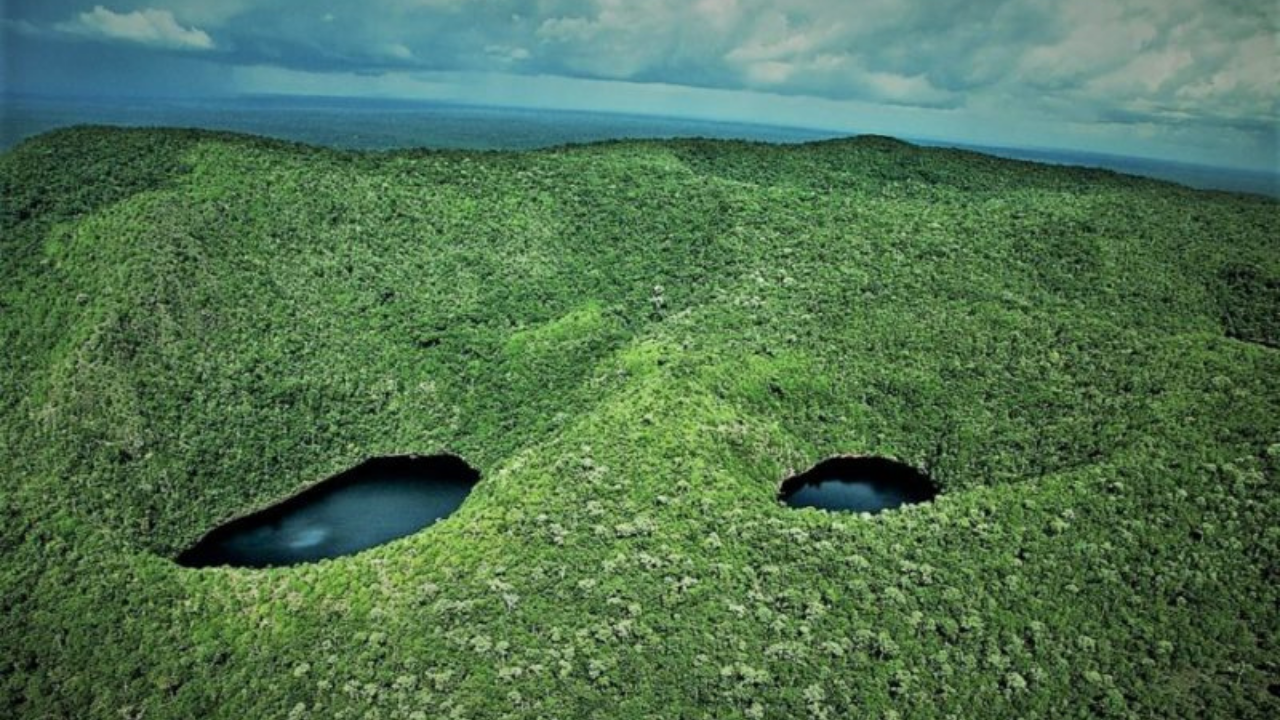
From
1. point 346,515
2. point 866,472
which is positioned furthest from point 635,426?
point 346,515

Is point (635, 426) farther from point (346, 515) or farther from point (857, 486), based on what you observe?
point (346, 515)

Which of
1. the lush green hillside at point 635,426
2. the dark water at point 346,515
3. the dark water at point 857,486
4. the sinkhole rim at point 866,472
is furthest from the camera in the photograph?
the sinkhole rim at point 866,472

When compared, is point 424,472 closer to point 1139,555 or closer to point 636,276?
point 636,276

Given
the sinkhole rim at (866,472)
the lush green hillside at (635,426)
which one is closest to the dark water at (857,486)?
the sinkhole rim at (866,472)

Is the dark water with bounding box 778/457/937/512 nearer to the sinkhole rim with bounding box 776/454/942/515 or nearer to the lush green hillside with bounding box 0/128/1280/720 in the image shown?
the sinkhole rim with bounding box 776/454/942/515

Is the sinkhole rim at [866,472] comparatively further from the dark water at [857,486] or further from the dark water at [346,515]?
the dark water at [346,515]

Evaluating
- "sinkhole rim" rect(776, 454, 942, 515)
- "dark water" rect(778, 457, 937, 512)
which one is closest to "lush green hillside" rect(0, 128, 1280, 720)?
"sinkhole rim" rect(776, 454, 942, 515)

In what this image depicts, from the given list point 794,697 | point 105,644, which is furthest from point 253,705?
point 794,697

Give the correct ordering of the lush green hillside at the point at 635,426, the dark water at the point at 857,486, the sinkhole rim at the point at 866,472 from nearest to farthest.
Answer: the lush green hillside at the point at 635,426 < the dark water at the point at 857,486 < the sinkhole rim at the point at 866,472
